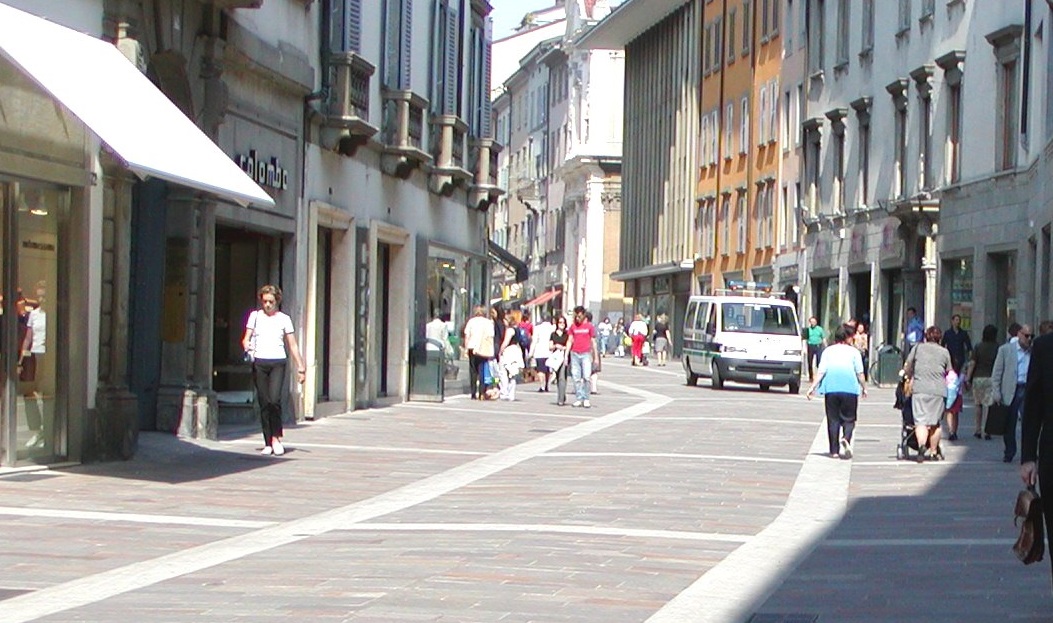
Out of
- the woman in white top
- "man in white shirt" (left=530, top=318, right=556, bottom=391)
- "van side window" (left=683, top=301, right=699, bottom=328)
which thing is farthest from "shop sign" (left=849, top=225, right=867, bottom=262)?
the woman in white top

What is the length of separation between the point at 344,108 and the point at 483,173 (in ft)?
42.7

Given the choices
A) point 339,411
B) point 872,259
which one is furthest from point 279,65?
point 872,259

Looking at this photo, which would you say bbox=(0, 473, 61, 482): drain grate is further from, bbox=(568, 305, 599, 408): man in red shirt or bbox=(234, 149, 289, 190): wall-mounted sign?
bbox=(568, 305, 599, 408): man in red shirt

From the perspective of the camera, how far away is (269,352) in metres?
20.9

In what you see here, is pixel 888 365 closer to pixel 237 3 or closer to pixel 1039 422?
pixel 237 3

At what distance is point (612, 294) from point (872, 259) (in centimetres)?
4926

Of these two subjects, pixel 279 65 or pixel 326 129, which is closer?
pixel 279 65

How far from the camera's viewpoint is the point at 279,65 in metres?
25.2

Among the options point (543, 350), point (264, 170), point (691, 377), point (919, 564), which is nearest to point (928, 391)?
point (264, 170)

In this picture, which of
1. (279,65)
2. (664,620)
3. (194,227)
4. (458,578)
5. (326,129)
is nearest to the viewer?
(664,620)

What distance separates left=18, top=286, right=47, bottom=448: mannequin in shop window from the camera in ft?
56.0

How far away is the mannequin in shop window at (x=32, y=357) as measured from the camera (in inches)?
672

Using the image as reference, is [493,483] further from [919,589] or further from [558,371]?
[558,371]

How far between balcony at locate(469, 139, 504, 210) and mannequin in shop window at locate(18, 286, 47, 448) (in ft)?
78.0
